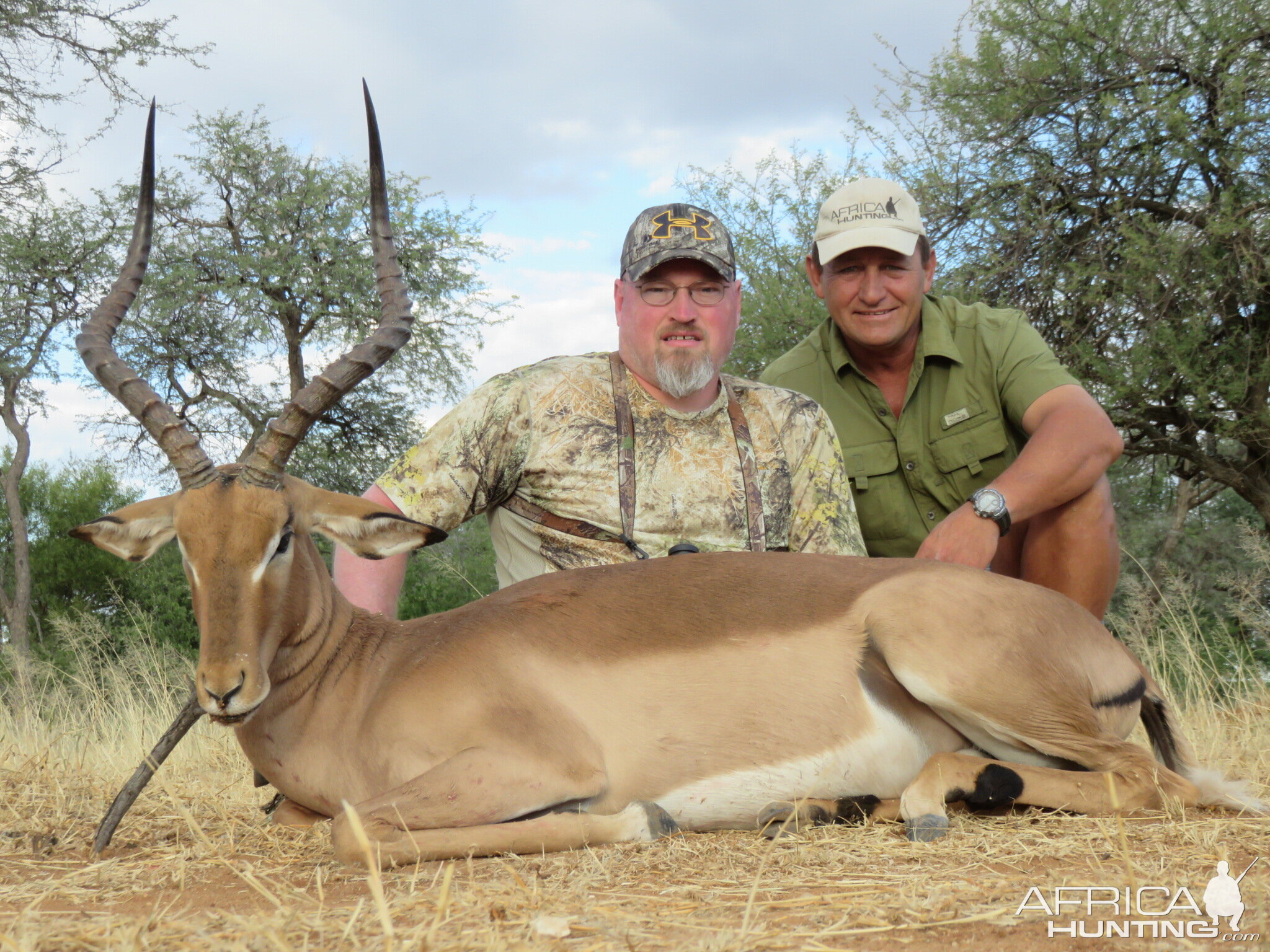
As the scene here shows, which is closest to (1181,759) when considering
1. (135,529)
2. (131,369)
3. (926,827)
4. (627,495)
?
(926,827)

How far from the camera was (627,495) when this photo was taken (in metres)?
5.11

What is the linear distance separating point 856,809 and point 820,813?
0.43 ft

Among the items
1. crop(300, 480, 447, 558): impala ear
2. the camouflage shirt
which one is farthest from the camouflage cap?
crop(300, 480, 447, 558): impala ear

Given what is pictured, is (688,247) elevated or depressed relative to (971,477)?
elevated

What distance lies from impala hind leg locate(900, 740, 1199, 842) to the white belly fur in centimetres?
15

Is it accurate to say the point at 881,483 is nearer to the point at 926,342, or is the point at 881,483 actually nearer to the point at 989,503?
the point at 926,342

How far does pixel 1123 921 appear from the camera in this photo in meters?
2.53

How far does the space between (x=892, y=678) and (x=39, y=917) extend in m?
2.55

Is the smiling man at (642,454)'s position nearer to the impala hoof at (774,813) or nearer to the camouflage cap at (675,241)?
the camouflage cap at (675,241)

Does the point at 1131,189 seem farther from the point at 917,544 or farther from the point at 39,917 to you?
the point at 39,917

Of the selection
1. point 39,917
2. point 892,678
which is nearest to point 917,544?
point 892,678

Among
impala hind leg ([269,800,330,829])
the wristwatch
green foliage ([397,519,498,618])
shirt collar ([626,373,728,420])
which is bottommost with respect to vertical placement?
green foliage ([397,519,498,618])

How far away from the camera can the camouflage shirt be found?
5062 mm

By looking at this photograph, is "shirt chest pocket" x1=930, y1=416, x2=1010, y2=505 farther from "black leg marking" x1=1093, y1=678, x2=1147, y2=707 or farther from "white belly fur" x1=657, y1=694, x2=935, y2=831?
"white belly fur" x1=657, y1=694, x2=935, y2=831
